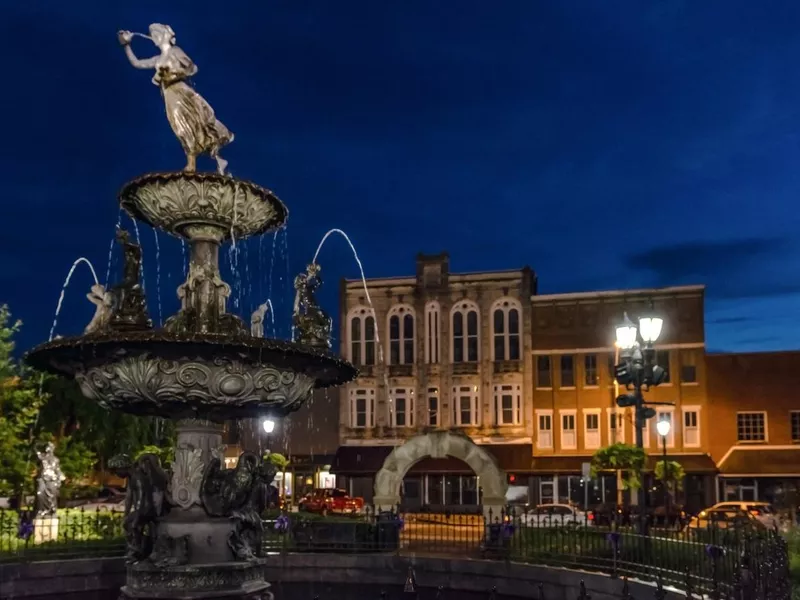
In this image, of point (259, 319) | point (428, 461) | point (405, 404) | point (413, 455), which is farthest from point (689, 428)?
point (259, 319)

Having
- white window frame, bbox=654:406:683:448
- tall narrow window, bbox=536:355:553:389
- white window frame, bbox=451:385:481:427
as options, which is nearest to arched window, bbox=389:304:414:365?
white window frame, bbox=451:385:481:427

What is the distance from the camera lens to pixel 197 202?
460 inches

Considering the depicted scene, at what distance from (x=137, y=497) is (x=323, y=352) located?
2.83 metres

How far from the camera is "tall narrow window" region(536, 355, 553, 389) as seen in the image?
1890 inches

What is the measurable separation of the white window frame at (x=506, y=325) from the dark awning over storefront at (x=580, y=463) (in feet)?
18.9

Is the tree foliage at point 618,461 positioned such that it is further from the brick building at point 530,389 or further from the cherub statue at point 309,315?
the cherub statue at point 309,315

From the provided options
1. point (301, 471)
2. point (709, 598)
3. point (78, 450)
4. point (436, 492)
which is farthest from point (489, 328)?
point (709, 598)

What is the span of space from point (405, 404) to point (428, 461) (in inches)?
161

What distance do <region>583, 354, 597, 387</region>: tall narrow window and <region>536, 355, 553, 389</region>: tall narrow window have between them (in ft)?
5.94

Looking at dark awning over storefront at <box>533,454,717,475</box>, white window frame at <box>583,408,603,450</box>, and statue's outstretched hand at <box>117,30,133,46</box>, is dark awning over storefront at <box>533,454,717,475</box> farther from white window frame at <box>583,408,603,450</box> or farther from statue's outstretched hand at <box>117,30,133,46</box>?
statue's outstretched hand at <box>117,30,133,46</box>

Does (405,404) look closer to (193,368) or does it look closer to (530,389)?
(530,389)

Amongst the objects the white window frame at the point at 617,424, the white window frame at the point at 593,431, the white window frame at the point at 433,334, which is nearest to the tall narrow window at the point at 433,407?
the white window frame at the point at 433,334

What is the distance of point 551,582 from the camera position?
16.1 meters

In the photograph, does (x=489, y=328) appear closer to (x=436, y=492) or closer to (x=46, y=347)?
(x=436, y=492)
